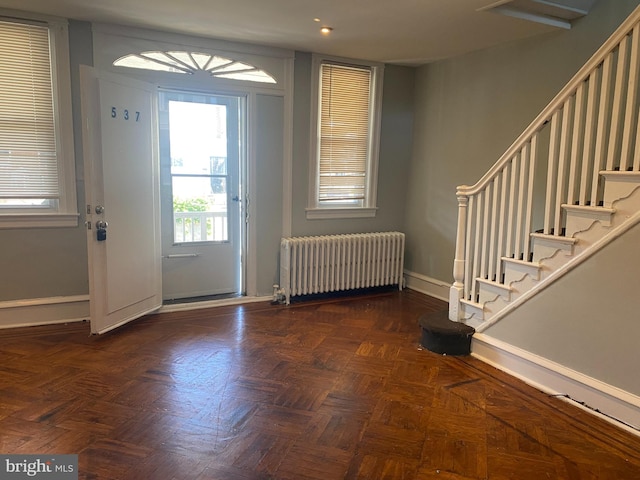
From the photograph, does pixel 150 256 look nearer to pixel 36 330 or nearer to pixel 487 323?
pixel 36 330

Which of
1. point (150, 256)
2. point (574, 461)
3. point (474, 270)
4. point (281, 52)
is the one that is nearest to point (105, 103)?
point (150, 256)

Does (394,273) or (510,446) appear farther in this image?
(394,273)

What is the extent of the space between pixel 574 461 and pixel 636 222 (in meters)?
1.27

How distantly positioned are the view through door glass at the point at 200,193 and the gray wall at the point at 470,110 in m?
2.09

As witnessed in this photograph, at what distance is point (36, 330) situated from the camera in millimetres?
3740

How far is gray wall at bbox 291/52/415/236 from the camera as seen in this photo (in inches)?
183

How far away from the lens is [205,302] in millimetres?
4492

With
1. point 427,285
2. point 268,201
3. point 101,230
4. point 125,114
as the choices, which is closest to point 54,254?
point 101,230

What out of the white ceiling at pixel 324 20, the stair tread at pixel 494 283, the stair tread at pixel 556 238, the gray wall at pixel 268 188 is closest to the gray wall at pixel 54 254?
the white ceiling at pixel 324 20

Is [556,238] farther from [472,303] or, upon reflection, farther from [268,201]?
[268,201]

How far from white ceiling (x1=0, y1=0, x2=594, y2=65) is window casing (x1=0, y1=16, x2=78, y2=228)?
239 millimetres

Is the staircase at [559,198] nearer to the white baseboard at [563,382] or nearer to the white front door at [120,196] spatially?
the white baseboard at [563,382]

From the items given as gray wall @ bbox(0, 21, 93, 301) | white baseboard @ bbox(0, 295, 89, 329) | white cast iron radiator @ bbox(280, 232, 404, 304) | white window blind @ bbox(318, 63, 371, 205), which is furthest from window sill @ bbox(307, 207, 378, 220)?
white baseboard @ bbox(0, 295, 89, 329)

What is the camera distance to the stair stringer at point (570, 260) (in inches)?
97.0
